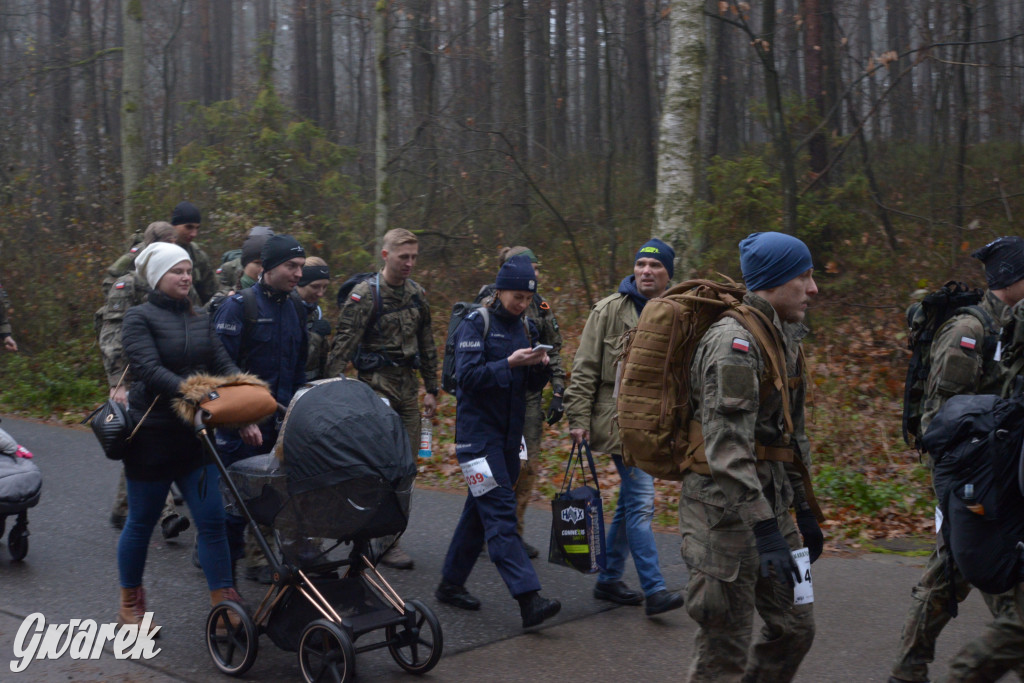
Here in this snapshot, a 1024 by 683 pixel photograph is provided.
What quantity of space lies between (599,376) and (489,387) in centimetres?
76

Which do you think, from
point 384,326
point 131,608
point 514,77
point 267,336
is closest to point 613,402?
point 384,326

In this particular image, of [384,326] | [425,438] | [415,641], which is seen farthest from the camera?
[425,438]

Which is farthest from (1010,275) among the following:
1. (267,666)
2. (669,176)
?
(669,176)

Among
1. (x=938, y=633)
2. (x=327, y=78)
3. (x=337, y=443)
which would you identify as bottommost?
(x=938, y=633)

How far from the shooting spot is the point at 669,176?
31.6 ft

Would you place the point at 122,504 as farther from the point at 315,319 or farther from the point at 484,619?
the point at 484,619

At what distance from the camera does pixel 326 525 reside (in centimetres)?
482

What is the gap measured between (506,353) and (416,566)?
6.52 feet

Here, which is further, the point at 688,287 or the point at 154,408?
the point at 154,408

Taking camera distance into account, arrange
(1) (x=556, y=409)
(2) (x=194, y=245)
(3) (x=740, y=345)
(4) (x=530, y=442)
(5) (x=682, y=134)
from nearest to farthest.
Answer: (3) (x=740, y=345), (1) (x=556, y=409), (4) (x=530, y=442), (2) (x=194, y=245), (5) (x=682, y=134)

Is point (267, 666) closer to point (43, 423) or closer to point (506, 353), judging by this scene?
point (506, 353)

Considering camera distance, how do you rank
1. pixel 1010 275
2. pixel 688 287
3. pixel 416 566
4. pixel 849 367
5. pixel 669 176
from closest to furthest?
pixel 688 287 → pixel 1010 275 → pixel 416 566 → pixel 669 176 → pixel 849 367

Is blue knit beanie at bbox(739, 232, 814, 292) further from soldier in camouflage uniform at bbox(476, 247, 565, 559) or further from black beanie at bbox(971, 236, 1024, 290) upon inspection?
soldier in camouflage uniform at bbox(476, 247, 565, 559)

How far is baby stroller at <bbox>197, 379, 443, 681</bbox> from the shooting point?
4766 millimetres
